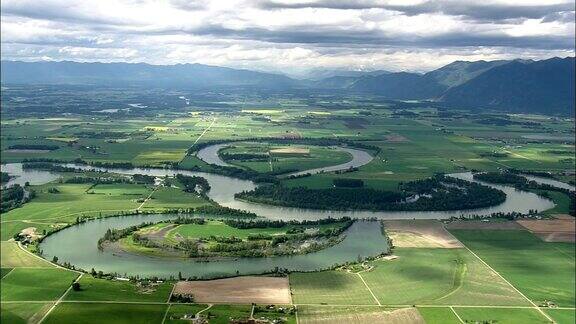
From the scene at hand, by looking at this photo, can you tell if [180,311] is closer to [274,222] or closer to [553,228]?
[274,222]

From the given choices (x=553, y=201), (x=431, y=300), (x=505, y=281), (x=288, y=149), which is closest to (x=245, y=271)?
(x=431, y=300)

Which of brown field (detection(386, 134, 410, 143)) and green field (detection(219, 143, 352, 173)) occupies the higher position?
brown field (detection(386, 134, 410, 143))

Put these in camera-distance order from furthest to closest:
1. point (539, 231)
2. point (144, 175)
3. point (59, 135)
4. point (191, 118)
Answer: point (191, 118)
point (59, 135)
point (144, 175)
point (539, 231)

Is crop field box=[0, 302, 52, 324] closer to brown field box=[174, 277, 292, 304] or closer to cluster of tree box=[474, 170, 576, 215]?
brown field box=[174, 277, 292, 304]

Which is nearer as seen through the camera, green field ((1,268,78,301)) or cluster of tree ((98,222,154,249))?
green field ((1,268,78,301))

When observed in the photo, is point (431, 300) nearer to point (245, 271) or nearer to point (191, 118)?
point (245, 271)

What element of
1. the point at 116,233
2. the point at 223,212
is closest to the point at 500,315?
the point at 223,212

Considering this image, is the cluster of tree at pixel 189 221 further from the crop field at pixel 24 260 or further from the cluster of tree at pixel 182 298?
the cluster of tree at pixel 182 298

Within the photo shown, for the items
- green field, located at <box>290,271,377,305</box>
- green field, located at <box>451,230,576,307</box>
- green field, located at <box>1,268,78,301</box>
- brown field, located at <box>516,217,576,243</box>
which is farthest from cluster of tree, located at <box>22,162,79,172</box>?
brown field, located at <box>516,217,576,243</box>
